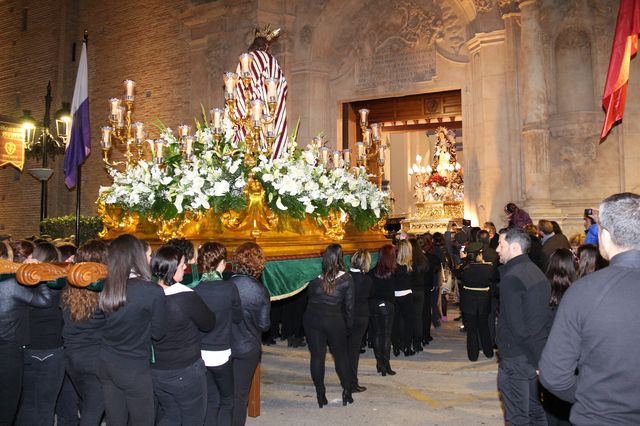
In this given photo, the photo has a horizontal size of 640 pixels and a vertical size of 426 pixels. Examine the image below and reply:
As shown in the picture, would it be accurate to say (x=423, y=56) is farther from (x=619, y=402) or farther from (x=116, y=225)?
(x=619, y=402)

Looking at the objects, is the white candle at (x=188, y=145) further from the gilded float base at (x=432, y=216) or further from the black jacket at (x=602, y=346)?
the gilded float base at (x=432, y=216)

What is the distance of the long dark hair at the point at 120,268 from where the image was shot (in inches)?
135

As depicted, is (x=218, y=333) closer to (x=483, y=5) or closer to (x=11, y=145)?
(x=483, y=5)

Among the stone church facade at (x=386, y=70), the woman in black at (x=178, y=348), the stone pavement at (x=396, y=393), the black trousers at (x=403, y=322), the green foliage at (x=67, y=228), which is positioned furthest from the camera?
the green foliage at (x=67, y=228)

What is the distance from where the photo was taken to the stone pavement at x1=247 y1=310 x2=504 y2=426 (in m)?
5.68

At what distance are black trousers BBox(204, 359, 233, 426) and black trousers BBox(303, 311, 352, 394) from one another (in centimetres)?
161

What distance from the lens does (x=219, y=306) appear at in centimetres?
426

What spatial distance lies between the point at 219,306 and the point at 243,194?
92.6 inches

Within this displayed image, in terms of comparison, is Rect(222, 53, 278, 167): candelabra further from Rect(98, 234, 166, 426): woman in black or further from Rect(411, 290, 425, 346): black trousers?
Rect(411, 290, 425, 346): black trousers

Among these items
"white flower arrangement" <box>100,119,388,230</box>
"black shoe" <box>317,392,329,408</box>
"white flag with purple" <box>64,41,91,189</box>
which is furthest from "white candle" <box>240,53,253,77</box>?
"white flag with purple" <box>64,41,91,189</box>

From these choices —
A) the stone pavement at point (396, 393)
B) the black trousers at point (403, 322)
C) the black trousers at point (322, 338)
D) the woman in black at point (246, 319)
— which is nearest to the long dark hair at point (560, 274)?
the stone pavement at point (396, 393)

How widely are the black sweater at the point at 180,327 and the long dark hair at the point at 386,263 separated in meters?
3.85

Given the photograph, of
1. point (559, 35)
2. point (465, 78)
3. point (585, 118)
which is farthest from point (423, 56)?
point (585, 118)

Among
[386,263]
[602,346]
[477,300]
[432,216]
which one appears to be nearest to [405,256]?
[386,263]
